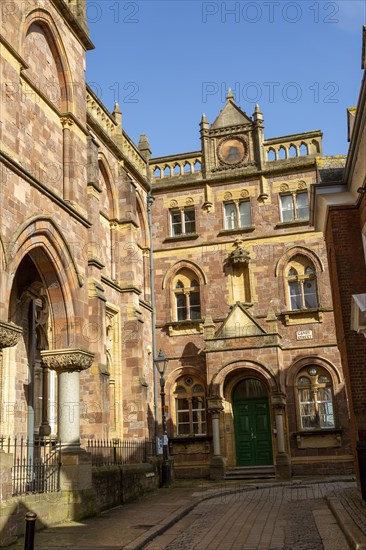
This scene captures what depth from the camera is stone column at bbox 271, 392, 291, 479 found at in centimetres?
2553

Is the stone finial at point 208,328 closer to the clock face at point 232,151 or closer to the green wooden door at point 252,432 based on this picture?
the green wooden door at point 252,432

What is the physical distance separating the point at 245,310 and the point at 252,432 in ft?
16.7

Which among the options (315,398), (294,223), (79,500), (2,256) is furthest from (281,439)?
(2,256)

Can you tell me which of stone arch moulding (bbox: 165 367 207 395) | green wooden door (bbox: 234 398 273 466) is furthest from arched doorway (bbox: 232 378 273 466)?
stone arch moulding (bbox: 165 367 207 395)

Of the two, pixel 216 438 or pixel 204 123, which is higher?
pixel 204 123

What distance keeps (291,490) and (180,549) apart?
1057 centimetres

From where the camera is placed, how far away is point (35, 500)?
41.3 ft

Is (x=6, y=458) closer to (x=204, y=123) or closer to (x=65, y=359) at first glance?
(x=65, y=359)

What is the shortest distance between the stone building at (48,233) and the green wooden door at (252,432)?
8.71 meters

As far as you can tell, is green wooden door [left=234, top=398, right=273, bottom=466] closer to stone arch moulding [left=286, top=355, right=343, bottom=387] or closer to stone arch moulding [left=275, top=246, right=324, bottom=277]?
stone arch moulding [left=286, top=355, right=343, bottom=387]

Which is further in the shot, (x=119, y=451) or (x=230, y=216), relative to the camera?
(x=230, y=216)

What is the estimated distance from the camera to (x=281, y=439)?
25969 mm

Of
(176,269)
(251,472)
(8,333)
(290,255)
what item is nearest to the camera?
(8,333)

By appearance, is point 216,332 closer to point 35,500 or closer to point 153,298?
point 153,298
